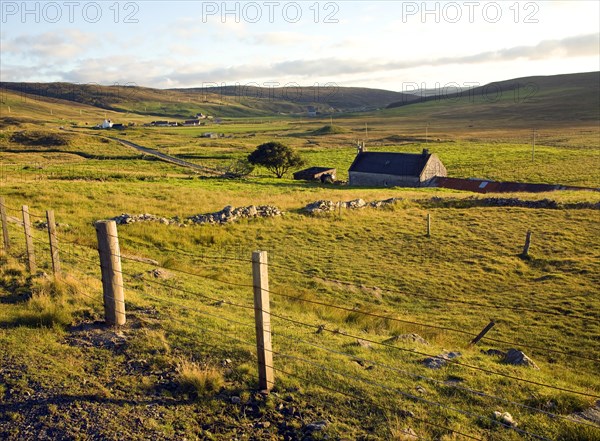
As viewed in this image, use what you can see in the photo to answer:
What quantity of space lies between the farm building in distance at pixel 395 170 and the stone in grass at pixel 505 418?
49475 millimetres

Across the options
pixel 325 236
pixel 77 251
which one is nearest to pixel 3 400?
pixel 77 251

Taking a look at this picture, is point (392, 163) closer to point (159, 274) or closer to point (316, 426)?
point (159, 274)

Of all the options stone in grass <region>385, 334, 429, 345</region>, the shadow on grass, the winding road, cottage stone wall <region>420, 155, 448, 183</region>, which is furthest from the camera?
the winding road

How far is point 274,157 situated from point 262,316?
5516cm

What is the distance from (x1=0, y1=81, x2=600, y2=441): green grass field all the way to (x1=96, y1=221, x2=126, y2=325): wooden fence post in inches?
12.8

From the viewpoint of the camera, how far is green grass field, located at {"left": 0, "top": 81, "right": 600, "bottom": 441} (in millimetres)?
6449

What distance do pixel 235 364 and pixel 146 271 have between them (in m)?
7.17

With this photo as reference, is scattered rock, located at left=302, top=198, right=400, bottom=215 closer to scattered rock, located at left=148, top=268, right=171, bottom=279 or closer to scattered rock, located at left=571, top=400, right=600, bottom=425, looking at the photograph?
scattered rock, located at left=148, top=268, right=171, bottom=279

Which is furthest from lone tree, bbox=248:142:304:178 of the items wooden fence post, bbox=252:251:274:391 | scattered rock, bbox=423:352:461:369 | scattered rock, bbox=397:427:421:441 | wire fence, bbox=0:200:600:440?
scattered rock, bbox=397:427:421:441

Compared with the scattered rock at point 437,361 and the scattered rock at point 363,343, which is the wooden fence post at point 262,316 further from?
the scattered rock at point 437,361

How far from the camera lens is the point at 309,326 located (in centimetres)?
1095

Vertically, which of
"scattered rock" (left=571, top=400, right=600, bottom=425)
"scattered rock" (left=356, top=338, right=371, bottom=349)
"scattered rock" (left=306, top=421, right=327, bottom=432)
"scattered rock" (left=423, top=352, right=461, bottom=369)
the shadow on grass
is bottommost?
"scattered rock" (left=571, top=400, right=600, bottom=425)

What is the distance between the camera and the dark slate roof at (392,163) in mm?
55938

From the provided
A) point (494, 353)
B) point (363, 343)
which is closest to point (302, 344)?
point (363, 343)
